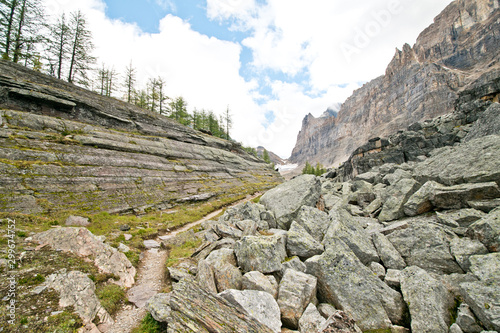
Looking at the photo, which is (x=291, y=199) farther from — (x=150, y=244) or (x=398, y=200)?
(x=150, y=244)

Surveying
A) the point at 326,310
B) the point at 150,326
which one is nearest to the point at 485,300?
the point at 326,310

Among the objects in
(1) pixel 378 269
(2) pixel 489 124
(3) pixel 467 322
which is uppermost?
(2) pixel 489 124

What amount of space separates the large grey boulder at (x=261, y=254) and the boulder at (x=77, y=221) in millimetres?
18122

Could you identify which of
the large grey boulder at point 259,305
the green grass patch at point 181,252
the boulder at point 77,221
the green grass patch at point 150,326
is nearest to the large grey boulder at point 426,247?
the large grey boulder at point 259,305

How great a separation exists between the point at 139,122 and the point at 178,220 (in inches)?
1318

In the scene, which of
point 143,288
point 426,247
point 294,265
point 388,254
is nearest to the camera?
Answer: point 426,247

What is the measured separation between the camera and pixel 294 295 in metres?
6.54

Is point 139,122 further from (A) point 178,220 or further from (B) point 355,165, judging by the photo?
(B) point 355,165

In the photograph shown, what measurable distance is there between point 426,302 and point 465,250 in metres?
2.96

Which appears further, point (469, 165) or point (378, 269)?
point (469, 165)

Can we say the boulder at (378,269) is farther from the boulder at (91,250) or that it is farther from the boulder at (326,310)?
the boulder at (91,250)

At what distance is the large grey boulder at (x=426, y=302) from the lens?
541 cm

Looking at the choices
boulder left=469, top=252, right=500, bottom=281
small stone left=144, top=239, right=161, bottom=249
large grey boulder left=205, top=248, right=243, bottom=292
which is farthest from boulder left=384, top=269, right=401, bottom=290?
small stone left=144, top=239, right=161, bottom=249

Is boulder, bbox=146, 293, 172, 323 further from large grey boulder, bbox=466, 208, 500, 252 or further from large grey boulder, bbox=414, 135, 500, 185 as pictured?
large grey boulder, bbox=414, 135, 500, 185
